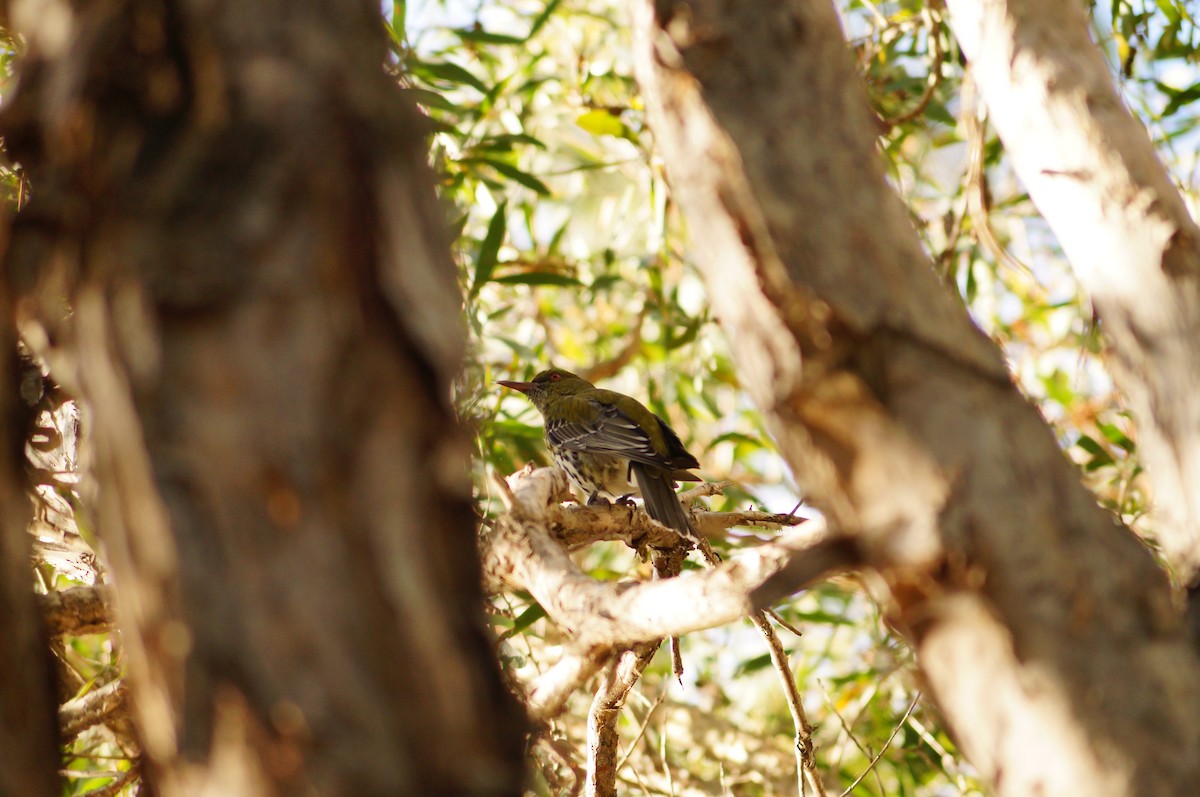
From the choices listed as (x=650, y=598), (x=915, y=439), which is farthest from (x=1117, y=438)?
(x=915, y=439)

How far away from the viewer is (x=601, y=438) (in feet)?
16.5

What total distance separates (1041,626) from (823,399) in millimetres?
280

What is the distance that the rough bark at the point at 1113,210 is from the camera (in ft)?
4.70

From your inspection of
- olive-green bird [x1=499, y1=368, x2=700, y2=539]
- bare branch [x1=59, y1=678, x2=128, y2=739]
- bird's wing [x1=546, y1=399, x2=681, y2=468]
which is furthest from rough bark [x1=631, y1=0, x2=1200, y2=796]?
bird's wing [x1=546, y1=399, x2=681, y2=468]

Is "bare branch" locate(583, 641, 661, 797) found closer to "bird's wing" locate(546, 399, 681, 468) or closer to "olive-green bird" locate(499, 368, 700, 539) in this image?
"olive-green bird" locate(499, 368, 700, 539)

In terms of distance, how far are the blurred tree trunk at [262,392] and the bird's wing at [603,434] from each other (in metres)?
3.51

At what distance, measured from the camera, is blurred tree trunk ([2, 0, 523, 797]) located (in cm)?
86

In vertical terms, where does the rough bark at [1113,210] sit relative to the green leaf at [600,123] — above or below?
below

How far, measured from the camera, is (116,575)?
A: 0.93 meters

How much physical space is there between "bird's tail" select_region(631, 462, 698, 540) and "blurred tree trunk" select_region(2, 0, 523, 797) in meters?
2.00

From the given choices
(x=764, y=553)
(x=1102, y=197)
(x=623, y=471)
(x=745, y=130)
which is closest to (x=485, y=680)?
A: (x=745, y=130)

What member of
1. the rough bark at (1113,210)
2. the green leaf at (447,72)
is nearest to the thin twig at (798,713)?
the rough bark at (1113,210)

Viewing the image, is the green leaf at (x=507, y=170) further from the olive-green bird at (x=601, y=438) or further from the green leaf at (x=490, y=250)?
the olive-green bird at (x=601, y=438)

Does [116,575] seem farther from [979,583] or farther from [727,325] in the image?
[979,583]
